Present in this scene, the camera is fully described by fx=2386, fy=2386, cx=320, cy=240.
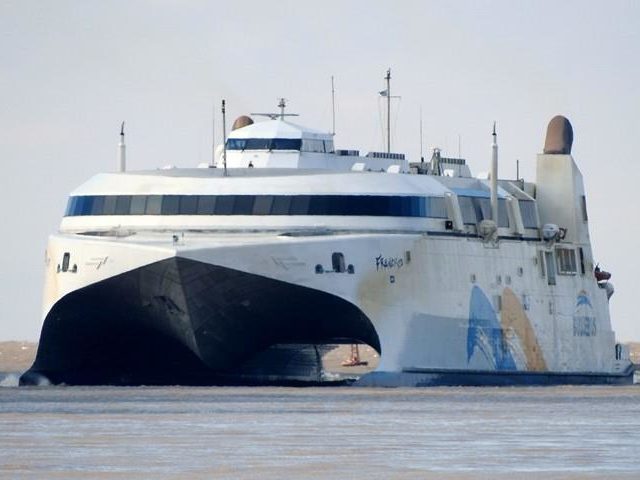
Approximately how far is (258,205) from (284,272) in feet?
9.84

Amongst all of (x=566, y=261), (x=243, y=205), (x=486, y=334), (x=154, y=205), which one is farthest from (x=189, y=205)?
(x=566, y=261)

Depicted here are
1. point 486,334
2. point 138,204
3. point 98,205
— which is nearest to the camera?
point 138,204

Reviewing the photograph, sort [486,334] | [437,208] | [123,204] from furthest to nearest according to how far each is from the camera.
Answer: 1. [486,334]
2. [437,208]
3. [123,204]

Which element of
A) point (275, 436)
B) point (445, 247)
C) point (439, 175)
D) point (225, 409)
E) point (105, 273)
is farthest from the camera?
point (439, 175)

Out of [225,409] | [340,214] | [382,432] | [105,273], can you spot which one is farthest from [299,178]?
[382,432]

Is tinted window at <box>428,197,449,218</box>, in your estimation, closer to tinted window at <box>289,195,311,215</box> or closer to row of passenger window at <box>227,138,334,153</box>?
tinted window at <box>289,195,311,215</box>

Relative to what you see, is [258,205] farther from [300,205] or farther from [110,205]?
[110,205]

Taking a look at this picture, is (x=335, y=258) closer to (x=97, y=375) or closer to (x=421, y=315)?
(x=421, y=315)

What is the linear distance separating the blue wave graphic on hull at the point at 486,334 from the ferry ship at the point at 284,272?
0.19ft

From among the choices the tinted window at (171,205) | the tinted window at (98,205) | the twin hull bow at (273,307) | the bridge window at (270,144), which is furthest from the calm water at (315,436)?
the bridge window at (270,144)

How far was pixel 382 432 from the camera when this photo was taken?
3566cm

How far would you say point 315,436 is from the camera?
113 ft

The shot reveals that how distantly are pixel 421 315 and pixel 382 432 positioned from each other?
22608mm

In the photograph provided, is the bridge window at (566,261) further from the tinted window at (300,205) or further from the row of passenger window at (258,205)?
the tinted window at (300,205)
